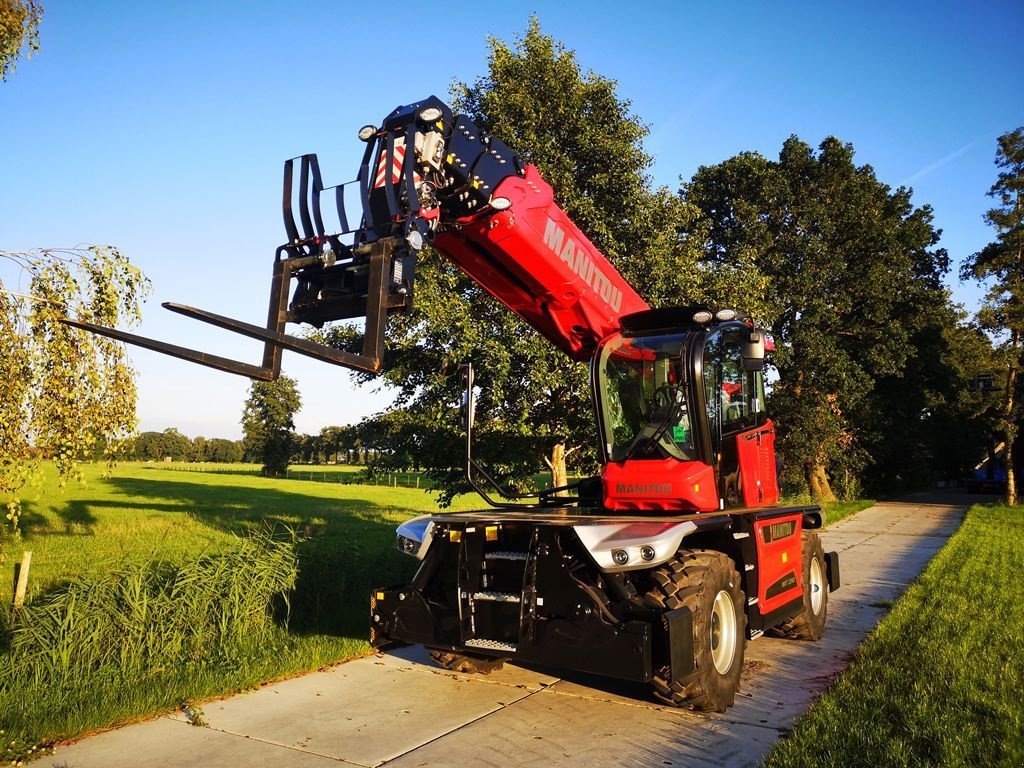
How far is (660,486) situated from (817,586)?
3117 millimetres

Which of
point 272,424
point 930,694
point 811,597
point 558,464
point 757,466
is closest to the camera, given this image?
point 930,694

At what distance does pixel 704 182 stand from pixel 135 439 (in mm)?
23022

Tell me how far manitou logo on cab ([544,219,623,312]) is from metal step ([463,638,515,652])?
2936 millimetres

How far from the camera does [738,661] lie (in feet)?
18.9

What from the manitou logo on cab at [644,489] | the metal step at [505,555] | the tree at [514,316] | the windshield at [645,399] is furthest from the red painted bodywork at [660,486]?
the tree at [514,316]

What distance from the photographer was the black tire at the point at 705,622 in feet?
16.9

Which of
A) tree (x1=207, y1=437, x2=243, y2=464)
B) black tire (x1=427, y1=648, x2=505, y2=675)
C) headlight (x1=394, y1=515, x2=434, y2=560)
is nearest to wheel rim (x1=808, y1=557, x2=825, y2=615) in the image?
black tire (x1=427, y1=648, x2=505, y2=675)

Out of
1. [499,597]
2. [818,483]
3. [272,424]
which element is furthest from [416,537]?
[272,424]

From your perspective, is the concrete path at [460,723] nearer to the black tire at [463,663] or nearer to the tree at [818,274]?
the black tire at [463,663]

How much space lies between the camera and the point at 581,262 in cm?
640

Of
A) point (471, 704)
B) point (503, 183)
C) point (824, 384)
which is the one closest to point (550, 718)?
point (471, 704)

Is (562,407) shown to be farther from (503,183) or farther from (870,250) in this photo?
(870,250)

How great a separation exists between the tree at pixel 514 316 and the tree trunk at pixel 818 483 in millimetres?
17885

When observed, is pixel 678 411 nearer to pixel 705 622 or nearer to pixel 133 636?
pixel 705 622
